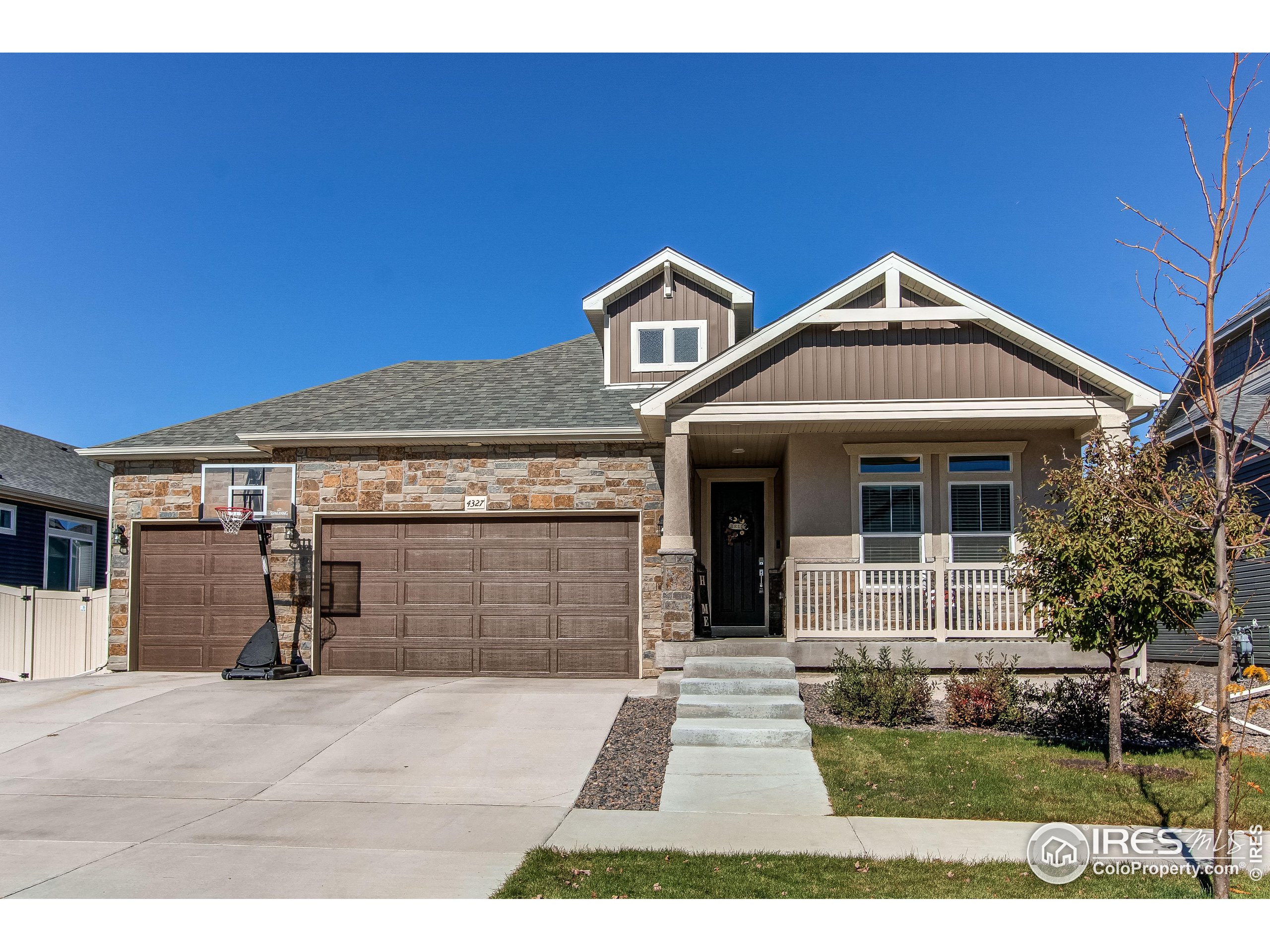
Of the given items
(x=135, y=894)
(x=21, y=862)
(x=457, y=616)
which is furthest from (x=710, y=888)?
(x=457, y=616)

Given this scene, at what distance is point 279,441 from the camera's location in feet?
45.6

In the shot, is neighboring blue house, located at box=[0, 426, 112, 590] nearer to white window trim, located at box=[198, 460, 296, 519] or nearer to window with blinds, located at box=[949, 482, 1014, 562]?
white window trim, located at box=[198, 460, 296, 519]

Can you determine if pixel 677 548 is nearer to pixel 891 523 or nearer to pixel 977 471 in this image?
pixel 891 523

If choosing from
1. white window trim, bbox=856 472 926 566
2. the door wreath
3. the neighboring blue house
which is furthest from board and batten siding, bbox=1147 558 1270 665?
the neighboring blue house

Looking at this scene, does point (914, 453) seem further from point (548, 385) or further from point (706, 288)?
point (548, 385)

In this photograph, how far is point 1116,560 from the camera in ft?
→ 27.8

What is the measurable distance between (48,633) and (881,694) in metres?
12.7

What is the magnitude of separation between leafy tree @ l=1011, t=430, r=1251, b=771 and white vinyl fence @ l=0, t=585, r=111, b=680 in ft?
43.4

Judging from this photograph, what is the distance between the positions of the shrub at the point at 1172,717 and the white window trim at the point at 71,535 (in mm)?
19089

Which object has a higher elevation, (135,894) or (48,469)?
(48,469)

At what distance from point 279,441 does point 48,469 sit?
1069 cm

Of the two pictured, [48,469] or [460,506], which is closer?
[460,506]

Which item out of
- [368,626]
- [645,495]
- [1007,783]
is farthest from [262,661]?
[1007,783]

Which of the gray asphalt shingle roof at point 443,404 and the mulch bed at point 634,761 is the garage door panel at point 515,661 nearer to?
the mulch bed at point 634,761
